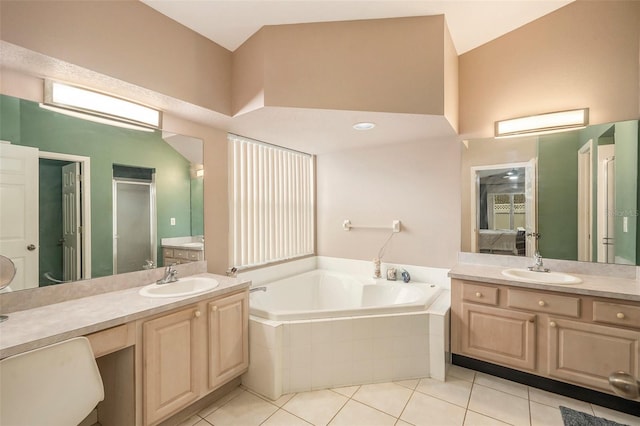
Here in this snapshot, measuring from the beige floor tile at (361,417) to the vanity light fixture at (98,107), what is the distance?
95.0 inches

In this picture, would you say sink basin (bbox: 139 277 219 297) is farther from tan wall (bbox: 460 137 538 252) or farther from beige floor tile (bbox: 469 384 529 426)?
tan wall (bbox: 460 137 538 252)

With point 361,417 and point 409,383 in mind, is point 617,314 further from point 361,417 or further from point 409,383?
point 361,417

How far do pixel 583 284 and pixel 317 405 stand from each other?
2.05m

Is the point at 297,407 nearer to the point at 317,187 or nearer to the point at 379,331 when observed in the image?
the point at 379,331

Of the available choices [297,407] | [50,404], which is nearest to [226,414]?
[297,407]

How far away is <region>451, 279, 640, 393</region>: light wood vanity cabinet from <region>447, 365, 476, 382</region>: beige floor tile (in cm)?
16

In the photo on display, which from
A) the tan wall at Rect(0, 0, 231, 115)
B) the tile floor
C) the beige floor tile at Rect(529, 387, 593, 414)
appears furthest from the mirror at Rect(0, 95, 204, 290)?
the beige floor tile at Rect(529, 387, 593, 414)

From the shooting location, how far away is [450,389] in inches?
83.2

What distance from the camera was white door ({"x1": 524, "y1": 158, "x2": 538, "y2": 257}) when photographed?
2.46 metres

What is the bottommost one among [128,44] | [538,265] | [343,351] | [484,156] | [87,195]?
[343,351]

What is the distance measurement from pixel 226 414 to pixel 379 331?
1.21 metres

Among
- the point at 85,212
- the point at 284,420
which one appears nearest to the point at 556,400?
the point at 284,420

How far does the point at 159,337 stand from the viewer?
1.59 meters

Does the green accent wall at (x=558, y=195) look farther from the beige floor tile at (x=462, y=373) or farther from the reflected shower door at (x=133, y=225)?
the reflected shower door at (x=133, y=225)
